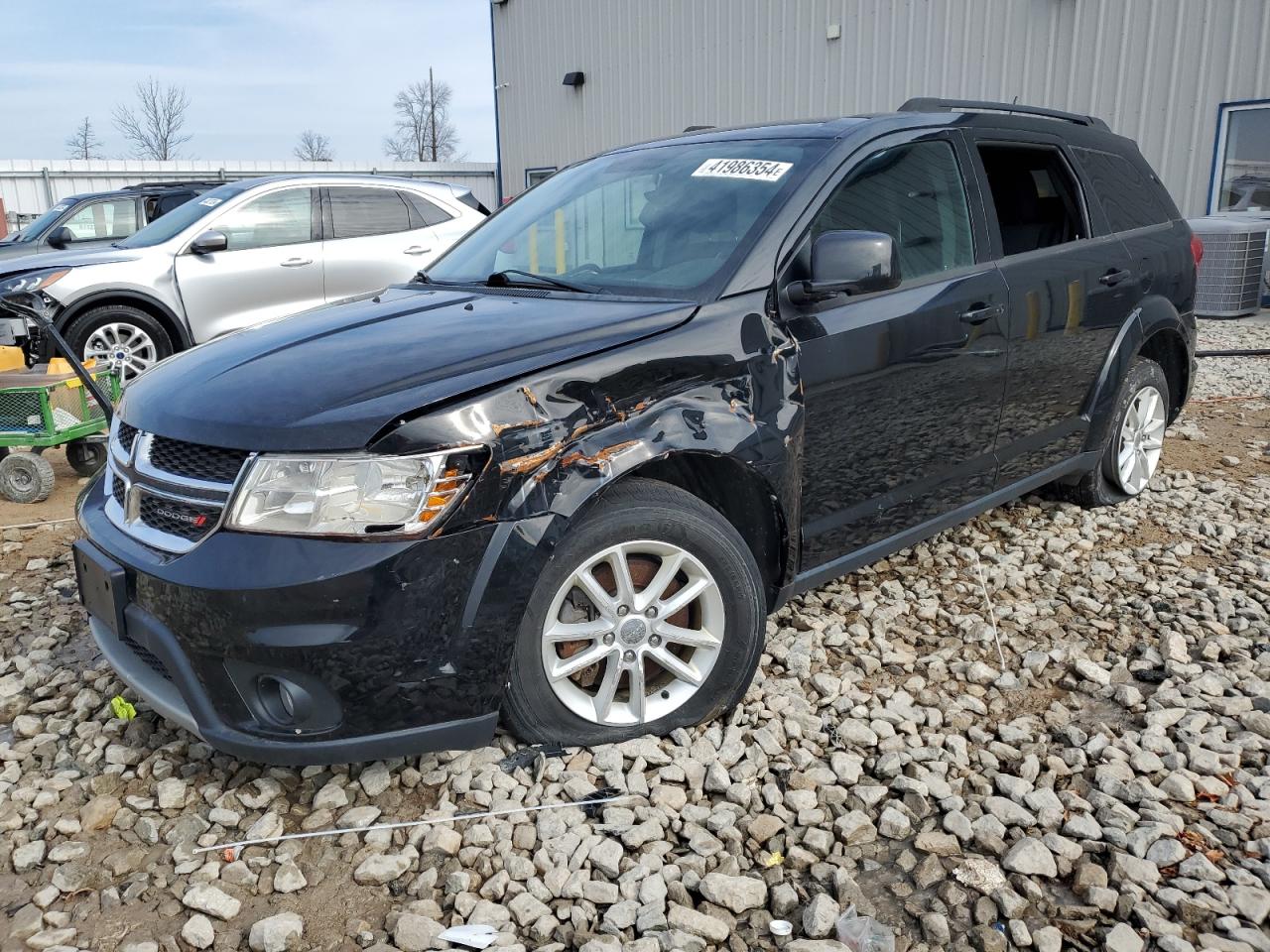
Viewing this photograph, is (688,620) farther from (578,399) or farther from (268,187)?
(268,187)

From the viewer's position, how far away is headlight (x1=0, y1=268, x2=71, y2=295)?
Answer: 282 inches

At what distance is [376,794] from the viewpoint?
267cm

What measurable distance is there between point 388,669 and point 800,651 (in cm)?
157

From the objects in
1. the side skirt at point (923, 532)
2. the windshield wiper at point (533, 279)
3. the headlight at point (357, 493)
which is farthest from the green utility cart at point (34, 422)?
the side skirt at point (923, 532)

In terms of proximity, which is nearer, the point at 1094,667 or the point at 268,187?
the point at 1094,667

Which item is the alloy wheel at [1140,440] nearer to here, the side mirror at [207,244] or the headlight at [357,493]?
the headlight at [357,493]

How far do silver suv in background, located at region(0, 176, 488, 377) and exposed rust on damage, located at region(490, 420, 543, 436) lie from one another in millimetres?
5243

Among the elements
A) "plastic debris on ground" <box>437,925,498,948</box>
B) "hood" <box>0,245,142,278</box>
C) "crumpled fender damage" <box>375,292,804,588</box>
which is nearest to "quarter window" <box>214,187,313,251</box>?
"hood" <box>0,245,142,278</box>

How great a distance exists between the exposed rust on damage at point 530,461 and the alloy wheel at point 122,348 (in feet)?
20.0

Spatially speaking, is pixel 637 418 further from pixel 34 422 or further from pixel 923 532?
pixel 34 422

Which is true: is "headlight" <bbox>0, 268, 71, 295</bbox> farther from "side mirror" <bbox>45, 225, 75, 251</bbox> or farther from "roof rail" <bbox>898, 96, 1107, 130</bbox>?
"roof rail" <bbox>898, 96, 1107, 130</bbox>

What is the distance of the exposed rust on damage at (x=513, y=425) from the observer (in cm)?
235

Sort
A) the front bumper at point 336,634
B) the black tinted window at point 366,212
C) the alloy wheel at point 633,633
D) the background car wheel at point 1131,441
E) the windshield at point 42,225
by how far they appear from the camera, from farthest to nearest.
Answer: the windshield at point 42,225, the black tinted window at point 366,212, the background car wheel at point 1131,441, the alloy wheel at point 633,633, the front bumper at point 336,634

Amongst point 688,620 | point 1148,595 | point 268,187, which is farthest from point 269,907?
point 268,187
